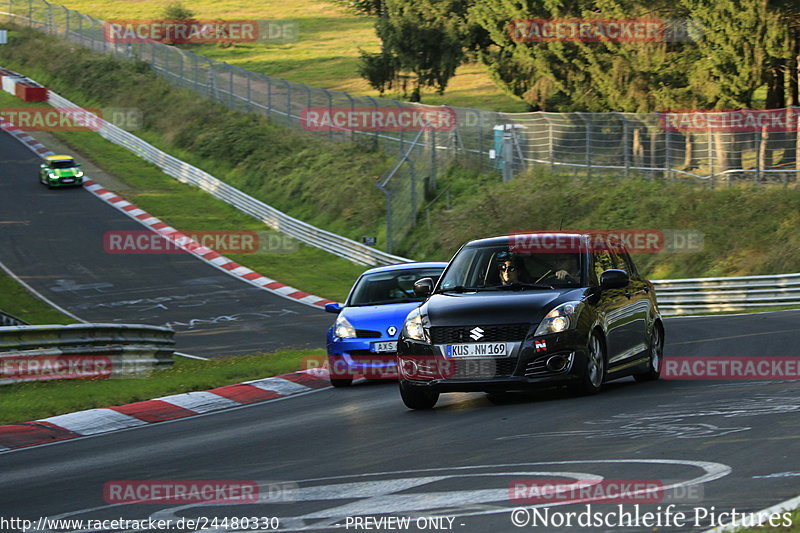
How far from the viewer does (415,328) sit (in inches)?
425

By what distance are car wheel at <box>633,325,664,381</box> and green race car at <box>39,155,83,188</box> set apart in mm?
39748

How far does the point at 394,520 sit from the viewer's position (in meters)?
5.97

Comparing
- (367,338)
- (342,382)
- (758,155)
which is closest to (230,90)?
(758,155)

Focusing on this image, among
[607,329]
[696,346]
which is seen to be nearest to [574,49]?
[696,346]

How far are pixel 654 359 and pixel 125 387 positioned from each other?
643 cm

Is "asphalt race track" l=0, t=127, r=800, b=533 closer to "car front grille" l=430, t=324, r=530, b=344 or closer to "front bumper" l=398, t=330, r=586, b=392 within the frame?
"front bumper" l=398, t=330, r=586, b=392

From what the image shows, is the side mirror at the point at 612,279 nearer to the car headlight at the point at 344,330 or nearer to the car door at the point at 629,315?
the car door at the point at 629,315

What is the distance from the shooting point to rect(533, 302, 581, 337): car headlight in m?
10.3

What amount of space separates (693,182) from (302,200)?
18546mm

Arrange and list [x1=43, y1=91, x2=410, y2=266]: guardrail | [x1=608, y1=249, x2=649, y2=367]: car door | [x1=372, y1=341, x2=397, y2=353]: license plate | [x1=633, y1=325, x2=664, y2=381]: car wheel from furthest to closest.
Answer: [x1=43, y1=91, x2=410, y2=266]: guardrail, [x1=372, y1=341, x2=397, y2=353]: license plate, [x1=633, y1=325, x2=664, y2=381]: car wheel, [x1=608, y1=249, x2=649, y2=367]: car door

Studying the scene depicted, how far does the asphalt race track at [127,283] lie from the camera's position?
990 inches

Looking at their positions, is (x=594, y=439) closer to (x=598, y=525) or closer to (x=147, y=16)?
(x=598, y=525)

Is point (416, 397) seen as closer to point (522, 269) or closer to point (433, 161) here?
point (522, 269)

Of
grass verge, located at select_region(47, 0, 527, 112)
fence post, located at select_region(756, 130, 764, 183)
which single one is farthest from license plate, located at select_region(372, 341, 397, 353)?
grass verge, located at select_region(47, 0, 527, 112)
